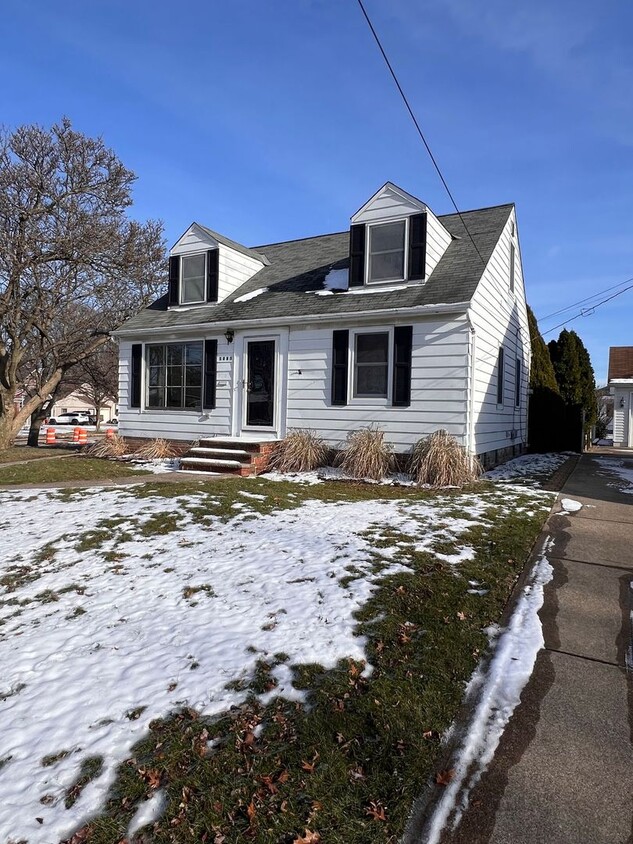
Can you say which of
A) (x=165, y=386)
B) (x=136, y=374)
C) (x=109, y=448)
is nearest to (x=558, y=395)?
(x=165, y=386)

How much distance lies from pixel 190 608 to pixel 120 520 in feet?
8.06

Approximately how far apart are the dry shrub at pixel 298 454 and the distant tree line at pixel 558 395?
9.18 m

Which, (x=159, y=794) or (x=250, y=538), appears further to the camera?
(x=250, y=538)

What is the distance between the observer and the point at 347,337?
976 centimetres

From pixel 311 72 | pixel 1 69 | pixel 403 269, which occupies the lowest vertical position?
pixel 403 269

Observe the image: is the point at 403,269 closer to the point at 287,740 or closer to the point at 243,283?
the point at 243,283

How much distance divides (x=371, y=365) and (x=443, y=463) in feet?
8.23

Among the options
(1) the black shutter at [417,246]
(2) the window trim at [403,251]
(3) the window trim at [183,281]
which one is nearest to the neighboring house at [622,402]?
(1) the black shutter at [417,246]

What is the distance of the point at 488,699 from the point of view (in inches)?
97.0

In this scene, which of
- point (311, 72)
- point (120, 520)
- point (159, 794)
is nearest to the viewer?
point (159, 794)

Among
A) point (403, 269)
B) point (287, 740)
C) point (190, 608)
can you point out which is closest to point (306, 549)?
point (190, 608)

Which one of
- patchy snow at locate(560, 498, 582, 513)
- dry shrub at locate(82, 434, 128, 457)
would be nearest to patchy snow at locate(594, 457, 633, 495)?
patchy snow at locate(560, 498, 582, 513)

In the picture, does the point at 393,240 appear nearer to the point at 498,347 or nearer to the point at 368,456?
the point at 498,347

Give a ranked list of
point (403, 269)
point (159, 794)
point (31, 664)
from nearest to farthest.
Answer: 1. point (159, 794)
2. point (31, 664)
3. point (403, 269)
